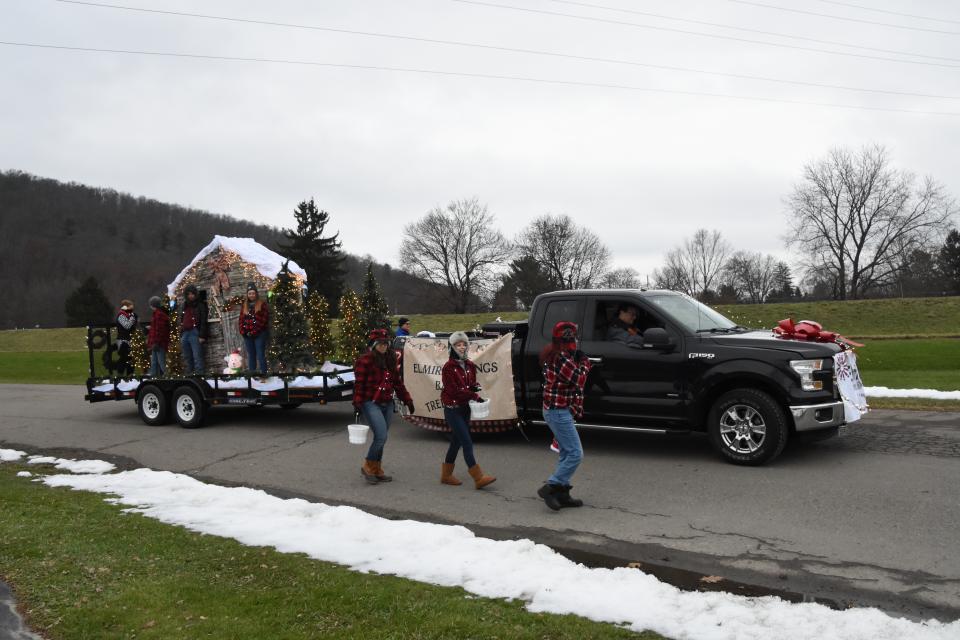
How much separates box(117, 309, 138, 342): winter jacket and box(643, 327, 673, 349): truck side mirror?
11171 mm

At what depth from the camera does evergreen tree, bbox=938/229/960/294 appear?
65.6 m

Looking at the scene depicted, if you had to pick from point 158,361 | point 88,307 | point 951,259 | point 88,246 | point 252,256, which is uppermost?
point 88,246

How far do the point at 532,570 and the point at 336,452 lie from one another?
228 inches

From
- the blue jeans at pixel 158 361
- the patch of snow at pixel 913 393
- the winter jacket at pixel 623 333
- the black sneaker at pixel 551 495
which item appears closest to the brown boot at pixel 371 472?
the black sneaker at pixel 551 495

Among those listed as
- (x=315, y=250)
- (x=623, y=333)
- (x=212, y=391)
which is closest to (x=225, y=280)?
(x=212, y=391)

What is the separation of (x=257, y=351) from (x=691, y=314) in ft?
26.3

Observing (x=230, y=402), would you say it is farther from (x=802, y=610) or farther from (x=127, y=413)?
(x=802, y=610)

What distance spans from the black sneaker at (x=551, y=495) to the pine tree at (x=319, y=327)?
747 centimetres

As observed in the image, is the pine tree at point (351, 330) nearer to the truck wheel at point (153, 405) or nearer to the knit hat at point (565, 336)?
the truck wheel at point (153, 405)

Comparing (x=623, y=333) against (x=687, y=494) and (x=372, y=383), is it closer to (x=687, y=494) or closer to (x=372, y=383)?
(x=687, y=494)

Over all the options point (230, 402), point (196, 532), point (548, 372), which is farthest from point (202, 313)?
point (548, 372)

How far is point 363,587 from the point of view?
5.04 m

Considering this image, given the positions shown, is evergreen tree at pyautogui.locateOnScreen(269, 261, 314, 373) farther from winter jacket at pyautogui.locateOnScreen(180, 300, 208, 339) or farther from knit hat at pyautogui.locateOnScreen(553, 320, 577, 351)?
knit hat at pyautogui.locateOnScreen(553, 320, 577, 351)

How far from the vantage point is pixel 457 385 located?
26.3 ft
